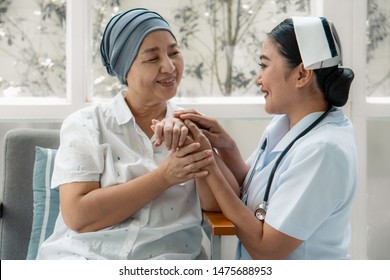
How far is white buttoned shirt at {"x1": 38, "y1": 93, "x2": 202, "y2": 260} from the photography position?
1997 millimetres

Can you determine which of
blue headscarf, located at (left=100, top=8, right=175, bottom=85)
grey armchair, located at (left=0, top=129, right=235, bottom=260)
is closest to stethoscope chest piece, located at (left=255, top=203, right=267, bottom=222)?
blue headscarf, located at (left=100, top=8, right=175, bottom=85)

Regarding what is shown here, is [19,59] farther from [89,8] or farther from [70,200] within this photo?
[70,200]

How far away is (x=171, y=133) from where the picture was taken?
1.94 m

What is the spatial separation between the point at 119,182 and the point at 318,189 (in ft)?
2.11

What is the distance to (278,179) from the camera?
196 centimetres

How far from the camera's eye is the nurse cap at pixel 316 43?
1.89 metres

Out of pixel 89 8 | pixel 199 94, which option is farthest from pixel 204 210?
pixel 89 8

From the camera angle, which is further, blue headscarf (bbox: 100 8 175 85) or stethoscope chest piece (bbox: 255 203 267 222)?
blue headscarf (bbox: 100 8 175 85)

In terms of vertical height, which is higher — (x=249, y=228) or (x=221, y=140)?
(x=221, y=140)

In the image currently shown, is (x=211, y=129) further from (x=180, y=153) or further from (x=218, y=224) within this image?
(x=218, y=224)

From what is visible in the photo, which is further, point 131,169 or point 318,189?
point 131,169

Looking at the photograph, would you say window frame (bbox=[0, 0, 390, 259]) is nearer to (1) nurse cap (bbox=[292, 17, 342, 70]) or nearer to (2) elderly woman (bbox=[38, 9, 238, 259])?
(2) elderly woman (bbox=[38, 9, 238, 259])

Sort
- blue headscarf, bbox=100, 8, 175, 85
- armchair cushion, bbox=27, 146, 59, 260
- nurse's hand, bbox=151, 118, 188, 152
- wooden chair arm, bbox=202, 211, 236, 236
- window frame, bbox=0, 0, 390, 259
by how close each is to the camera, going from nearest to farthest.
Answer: wooden chair arm, bbox=202, 211, 236, 236
nurse's hand, bbox=151, 118, 188, 152
blue headscarf, bbox=100, 8, 175, 85
armchair cushion, bbox=27, 146, 59, 260
window frame, bbox=0, 0, 390, 259

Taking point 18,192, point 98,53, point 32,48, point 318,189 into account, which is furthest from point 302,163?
point 32,48
